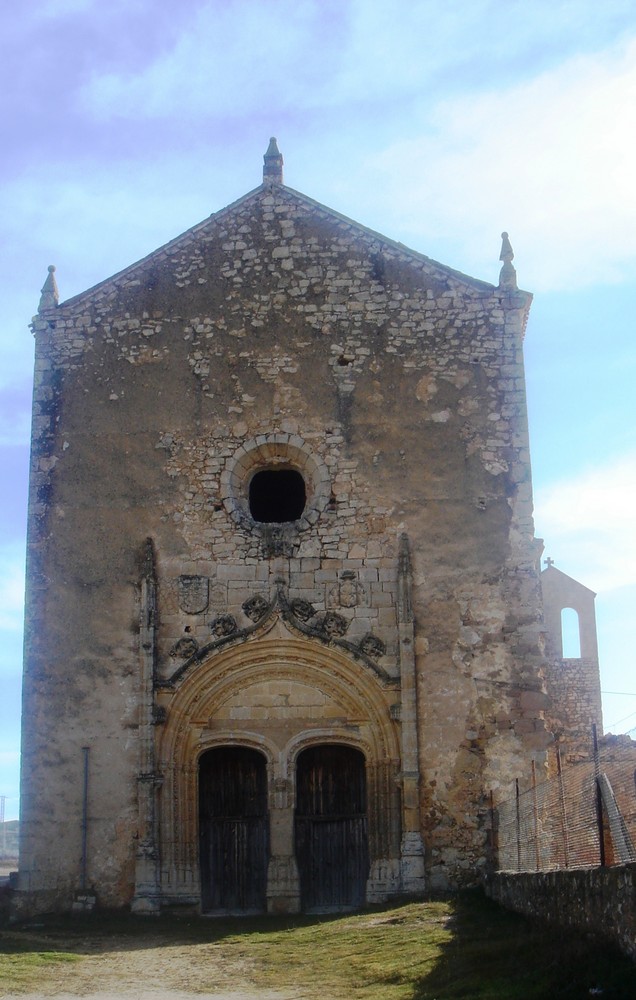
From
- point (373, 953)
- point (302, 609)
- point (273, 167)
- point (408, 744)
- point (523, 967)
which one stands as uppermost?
point (273, 167)

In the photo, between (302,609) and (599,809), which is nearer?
(599,809)

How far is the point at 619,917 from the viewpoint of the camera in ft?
28.2

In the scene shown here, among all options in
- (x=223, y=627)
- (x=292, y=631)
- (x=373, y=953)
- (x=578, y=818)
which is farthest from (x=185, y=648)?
(x=578, y=818)

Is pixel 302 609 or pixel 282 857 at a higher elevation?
pixel 302 609

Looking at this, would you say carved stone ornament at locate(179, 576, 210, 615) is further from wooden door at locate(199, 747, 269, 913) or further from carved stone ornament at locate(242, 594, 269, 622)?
wooden door at locate(199, 747, 269, 913)

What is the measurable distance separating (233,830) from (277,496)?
4529 millimetres

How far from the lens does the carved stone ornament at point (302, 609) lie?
1620 cm

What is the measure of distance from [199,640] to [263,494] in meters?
2.62

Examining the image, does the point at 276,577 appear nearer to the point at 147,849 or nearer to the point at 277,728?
the point at 277,728

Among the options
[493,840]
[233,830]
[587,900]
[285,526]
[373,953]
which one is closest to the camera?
[587,900]

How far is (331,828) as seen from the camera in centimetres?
1605

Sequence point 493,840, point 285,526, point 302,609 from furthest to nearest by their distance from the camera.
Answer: point 285,526 < point 302,609 < point 493,840

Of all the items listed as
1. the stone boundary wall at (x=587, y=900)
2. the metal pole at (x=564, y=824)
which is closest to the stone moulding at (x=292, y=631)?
the stone boundary wall at (x=587, y=900)

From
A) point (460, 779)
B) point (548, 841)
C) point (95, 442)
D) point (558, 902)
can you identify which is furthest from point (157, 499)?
point (558, 902)
